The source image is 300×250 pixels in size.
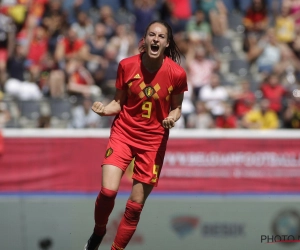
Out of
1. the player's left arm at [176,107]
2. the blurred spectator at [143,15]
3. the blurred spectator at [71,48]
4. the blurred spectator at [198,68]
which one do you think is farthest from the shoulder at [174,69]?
the blurred spectator at [143,15]

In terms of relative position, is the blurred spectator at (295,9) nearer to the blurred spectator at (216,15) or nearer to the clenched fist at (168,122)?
the blurred spectator at (216,15)

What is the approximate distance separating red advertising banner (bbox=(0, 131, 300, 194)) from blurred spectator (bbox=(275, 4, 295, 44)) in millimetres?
4448

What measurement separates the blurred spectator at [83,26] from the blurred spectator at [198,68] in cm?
215

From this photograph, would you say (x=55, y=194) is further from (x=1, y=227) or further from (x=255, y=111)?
(x=255, y=111)

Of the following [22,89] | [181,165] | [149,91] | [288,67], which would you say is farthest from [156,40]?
[288,67]

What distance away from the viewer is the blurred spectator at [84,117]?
38.0 feet

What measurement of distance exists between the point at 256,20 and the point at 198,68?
7.94ft

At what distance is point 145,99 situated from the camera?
24.8ft

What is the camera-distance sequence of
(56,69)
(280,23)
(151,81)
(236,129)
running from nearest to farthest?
(151,81), (236,129), (56,69), (280,23)

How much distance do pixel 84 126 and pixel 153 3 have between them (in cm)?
456

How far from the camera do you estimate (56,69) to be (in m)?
13.4

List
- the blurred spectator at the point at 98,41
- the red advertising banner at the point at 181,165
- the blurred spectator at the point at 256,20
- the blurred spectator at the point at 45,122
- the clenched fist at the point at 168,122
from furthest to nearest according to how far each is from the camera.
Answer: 1. the blurred spectator at the point at 256,20
2. the blurred spectator at the point at 98,41
3. the blurred spectator at the point at 45,122
4. the red advertising banner at the point at 181,165
5. the clenched fist at the point at 168,122

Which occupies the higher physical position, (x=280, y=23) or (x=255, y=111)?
(x=280, y=23)

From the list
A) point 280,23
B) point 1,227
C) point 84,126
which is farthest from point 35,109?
point 280,23
